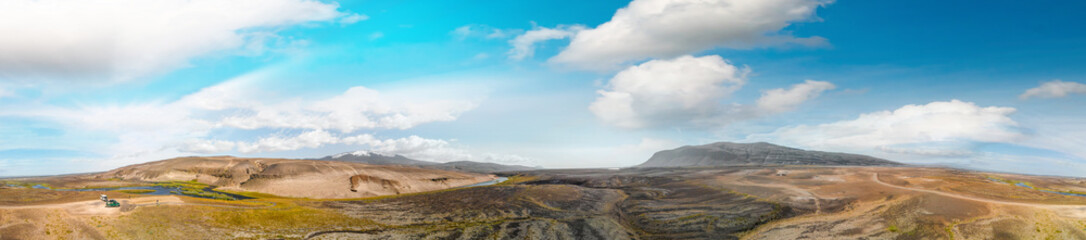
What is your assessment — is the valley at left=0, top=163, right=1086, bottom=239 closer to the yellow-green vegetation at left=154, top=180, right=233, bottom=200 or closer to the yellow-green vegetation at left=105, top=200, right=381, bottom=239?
the yellow-green vegetation at left=105, top=200, right=381, bottom=239

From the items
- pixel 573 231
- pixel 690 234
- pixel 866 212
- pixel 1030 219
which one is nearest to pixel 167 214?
pixel 573 231

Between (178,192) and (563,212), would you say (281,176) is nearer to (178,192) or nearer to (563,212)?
(178,192)

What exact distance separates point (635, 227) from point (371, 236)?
39672mm

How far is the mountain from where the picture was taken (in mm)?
89438

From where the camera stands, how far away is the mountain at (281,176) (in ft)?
293

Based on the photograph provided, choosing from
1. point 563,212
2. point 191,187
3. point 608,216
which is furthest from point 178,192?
point 608,216

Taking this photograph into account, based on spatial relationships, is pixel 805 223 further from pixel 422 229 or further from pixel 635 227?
pixel 422 229

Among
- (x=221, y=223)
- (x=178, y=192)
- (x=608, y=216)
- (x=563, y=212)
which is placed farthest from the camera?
(x=178, y=192)

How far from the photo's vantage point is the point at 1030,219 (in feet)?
163

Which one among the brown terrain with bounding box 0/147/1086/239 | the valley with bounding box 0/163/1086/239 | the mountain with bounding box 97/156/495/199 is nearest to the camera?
the valley with bounding box 0/163/1086/239

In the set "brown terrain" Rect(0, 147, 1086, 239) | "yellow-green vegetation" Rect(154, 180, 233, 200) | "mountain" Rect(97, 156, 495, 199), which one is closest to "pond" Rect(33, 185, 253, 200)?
"yellow-green vegetation" Rect(154, 180, 233, 200)

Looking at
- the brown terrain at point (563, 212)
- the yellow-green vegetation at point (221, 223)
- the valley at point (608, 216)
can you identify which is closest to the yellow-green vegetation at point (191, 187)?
the brown terrain at point (563, 212)

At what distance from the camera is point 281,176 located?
304 feet

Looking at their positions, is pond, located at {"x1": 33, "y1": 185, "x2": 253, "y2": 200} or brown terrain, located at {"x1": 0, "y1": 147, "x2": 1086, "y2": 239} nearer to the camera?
brown terrain, located at {"x1": 0, "y1": 147, "x2": 1086, "y2": 239}
